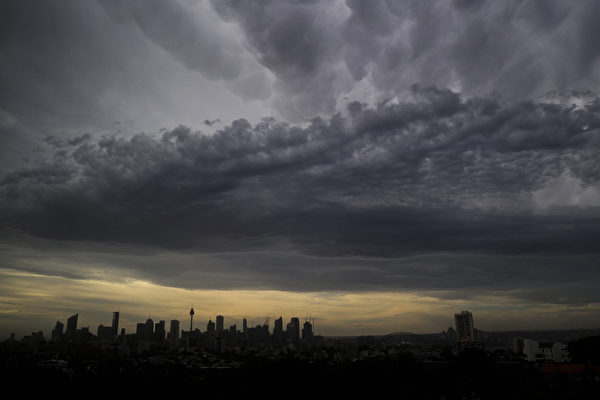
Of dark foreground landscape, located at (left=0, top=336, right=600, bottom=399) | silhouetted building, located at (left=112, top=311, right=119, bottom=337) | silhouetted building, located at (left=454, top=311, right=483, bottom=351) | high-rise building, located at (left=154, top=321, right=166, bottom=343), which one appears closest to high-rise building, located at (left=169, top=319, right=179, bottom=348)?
high-rise building, located at (left=154, top=321, right=166, bottom=343)

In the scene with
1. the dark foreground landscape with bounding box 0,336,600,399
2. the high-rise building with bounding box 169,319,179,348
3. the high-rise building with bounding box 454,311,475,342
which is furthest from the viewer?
→ the high-rise building with bounding box 169,319,179,348

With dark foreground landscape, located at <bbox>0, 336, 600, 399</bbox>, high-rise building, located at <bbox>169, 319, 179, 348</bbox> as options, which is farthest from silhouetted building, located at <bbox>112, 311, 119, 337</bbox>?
dark foreground landscape, located at <bbox>0, 336, 600, 399</bbox>

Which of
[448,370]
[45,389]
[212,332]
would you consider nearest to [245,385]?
[45,389]

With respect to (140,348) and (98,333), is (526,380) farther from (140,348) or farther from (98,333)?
(98,333)

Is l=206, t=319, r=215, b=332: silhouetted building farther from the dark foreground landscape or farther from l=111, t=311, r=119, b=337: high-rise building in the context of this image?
the dark foreground landscape

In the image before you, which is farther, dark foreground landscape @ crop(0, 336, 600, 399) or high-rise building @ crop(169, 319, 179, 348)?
high-rise building @ crop(169, 319, 179, 348)

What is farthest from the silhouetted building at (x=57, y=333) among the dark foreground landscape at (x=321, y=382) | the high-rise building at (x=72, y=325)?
the dark foreground landscape at (x=321, y=382)

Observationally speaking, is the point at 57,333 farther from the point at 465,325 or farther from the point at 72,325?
the point at 465,325

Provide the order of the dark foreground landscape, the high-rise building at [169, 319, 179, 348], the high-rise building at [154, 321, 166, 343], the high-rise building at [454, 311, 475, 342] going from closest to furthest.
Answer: the dark foreground landscape, the high-rise building at [454, 311, 475, 342], the high-rise building at [169, 319, 179, 348], the high-rise building at [154, 321, 166, 343]
